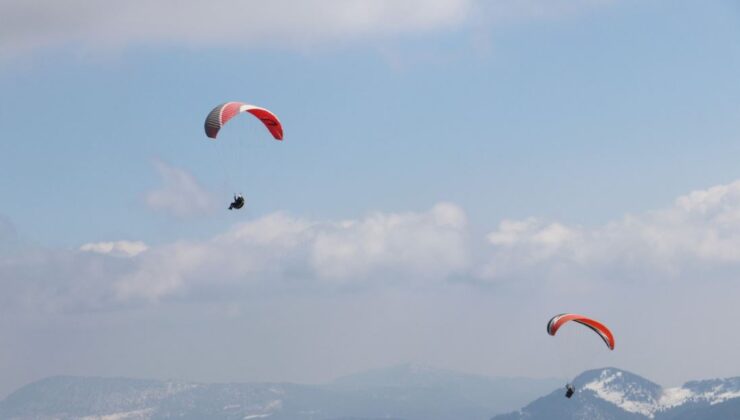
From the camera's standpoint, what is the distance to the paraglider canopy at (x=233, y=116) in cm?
8181

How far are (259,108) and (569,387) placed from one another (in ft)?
153

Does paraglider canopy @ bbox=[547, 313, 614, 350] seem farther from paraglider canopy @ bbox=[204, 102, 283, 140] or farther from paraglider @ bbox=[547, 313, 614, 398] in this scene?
paraglider canopy @ bbox=[204, 102, 283, 140]

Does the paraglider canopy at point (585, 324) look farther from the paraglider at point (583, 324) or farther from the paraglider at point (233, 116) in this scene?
the paraglider at point (233, 116)

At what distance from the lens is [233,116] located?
8256cm

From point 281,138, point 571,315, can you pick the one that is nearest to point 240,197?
point 281,138

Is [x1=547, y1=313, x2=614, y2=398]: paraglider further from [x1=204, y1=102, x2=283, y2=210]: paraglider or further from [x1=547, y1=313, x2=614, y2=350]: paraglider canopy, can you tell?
[x1=204, y1=102, x2=283, y2=210]: paraglider

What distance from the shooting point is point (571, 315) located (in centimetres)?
10300

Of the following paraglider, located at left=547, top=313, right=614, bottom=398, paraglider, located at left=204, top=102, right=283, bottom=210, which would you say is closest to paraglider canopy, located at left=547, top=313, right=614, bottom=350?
paraglider, located at left=547, top=313, right=614, bottom=398

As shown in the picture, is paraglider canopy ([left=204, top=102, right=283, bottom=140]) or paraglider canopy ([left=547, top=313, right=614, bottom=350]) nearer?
paraglider canopy ([left=204, top=102, right=283, bottom=140])

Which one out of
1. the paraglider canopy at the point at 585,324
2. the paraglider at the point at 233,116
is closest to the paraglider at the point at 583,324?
the paraglider canopy at the point at 585,324

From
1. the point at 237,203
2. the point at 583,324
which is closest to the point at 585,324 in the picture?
the point at 583,324

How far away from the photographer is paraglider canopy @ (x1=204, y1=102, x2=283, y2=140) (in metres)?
81.8

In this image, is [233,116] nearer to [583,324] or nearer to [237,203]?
[237,203]

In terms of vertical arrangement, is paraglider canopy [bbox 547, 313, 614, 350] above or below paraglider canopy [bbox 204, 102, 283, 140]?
below
